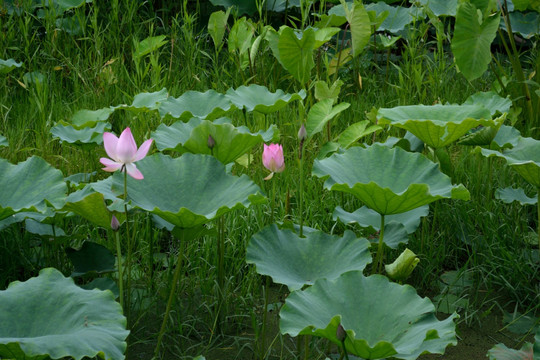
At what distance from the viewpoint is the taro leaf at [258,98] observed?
2.09 metres

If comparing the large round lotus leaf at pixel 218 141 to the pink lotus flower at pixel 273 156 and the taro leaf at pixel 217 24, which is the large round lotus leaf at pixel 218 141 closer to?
the pink lotus flower at pixel 273 156

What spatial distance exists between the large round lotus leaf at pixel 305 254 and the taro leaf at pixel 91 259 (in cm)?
43

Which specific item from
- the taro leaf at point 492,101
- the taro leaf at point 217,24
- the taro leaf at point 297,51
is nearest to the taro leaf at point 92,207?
the taro leaf at point 297,51

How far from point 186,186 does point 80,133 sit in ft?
2.20

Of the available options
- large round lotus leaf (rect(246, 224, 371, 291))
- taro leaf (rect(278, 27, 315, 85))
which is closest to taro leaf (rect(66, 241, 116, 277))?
large round lotus leaf (rect(246, 224, 371, 291))

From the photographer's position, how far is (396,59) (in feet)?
12.8

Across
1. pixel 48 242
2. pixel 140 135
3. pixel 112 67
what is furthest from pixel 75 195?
pixel 112 67

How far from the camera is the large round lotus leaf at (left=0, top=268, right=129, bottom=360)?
1.10 m

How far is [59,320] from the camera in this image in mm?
1201

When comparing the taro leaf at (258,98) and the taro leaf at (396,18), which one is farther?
the taro leaf at (396,18)

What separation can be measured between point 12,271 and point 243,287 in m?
Answer: 0.66

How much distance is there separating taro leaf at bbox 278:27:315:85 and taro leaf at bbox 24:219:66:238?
1.01 metres

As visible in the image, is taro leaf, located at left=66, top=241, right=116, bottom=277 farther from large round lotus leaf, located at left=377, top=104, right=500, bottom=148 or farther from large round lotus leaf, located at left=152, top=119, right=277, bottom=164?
large round lotus leaf, located at left=377, top=104, right=500, bottom=148

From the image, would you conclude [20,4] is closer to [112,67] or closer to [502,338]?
[112,67]
